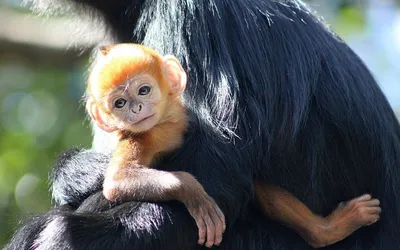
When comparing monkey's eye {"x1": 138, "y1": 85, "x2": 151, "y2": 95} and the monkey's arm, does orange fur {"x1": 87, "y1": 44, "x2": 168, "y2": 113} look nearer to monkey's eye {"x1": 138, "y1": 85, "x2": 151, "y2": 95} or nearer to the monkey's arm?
monkey's eye {"x1": 138, "y1": 85, "x2": 151, "y2": 95}

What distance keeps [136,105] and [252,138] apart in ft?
1.58

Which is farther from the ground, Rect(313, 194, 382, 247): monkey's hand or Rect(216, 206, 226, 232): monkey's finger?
Rect(313, 194, 382, 247): monkey's hand

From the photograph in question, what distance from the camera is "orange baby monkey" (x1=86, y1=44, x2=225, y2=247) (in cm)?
381

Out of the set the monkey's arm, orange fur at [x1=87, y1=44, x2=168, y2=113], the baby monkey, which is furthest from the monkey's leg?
the monkey's arm

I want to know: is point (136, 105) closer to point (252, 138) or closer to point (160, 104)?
point (160, 104)

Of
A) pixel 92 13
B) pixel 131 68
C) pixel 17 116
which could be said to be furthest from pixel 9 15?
pixel 131 68

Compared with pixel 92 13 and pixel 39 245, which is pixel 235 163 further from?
pixel 92 13

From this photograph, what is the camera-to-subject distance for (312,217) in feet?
13.6

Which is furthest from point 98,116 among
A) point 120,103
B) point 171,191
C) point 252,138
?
point 252,138

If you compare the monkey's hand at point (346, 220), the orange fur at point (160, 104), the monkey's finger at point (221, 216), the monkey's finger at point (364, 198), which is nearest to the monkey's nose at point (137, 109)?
the orange fur at point (160, 104)

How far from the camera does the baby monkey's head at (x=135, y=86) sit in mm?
3959

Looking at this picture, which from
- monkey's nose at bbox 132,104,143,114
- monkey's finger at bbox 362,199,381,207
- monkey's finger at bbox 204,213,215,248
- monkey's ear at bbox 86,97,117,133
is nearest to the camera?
monkey's finger at bbox 204,213,215,248

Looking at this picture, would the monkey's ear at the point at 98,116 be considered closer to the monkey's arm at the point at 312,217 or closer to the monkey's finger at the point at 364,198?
the monkey's arm at the point at 312,217

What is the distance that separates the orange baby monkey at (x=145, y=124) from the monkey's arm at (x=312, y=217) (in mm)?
413
